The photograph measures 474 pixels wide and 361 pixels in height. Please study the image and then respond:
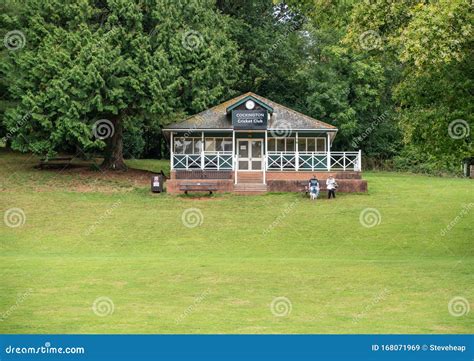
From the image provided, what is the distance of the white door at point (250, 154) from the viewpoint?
47.2 meters

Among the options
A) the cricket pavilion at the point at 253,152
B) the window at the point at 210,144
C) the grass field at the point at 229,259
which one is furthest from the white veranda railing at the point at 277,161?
the grass field at the point at 229,259

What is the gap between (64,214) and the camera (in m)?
36.6

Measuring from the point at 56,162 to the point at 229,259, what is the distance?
27424mm

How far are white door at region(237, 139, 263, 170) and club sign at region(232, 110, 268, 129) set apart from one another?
77.1 inches

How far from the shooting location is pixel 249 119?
4581 centimetres

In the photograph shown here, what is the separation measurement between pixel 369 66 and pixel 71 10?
24.2 meters

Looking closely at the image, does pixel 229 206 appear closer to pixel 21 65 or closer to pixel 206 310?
pixel 21 65

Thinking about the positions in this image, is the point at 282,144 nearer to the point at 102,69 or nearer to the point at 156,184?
the point at 156,184

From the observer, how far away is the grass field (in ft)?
A: 53.2

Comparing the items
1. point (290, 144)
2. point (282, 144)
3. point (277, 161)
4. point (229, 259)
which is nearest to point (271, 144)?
→ point (282, 144)

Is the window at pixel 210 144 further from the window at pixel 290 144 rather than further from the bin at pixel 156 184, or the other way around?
the bin at pixel 156 184

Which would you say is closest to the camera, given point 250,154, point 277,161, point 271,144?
point 277,161

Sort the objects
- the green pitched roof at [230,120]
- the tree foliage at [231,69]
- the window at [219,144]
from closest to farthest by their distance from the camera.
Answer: the tree foliage at [231,69], the green pitched roof at [230,120], the window at [219,144]

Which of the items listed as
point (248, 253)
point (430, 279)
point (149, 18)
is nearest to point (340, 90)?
point (149, 18)
